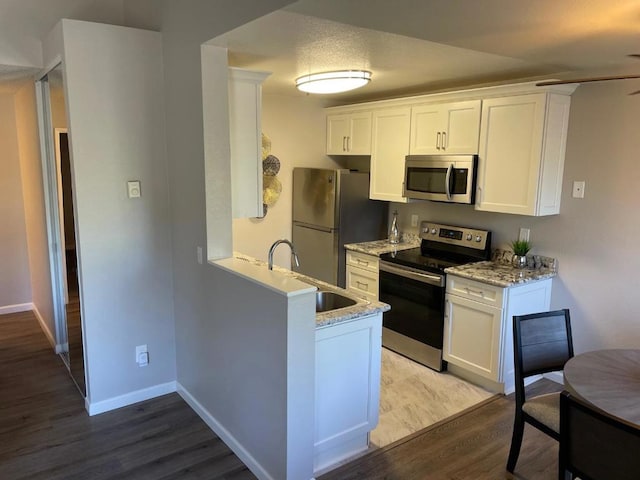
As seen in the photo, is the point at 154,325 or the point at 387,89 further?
the point at 387,89

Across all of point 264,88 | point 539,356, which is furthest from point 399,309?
point 264,88

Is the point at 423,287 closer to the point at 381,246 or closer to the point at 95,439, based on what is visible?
the point at 381,246

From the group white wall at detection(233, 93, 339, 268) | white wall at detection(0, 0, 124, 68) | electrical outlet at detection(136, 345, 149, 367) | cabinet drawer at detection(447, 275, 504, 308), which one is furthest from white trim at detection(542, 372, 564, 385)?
white wall at detection(0, 0, 124, 68)

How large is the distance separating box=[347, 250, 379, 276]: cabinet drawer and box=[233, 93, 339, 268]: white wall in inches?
33.4

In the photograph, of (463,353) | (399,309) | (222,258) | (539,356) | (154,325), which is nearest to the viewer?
(539,356)

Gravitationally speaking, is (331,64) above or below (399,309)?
above

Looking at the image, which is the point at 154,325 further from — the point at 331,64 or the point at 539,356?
the point at 539,356

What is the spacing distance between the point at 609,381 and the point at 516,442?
74 cm

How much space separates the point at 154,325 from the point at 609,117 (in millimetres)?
3459

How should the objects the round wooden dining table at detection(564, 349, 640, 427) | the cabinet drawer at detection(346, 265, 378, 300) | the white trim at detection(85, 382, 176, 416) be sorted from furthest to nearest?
the cabinet drawer at detection(346, 265, 378, 300)
the white trim at detection(85, 382, 176, 416)
the round wooden dining table at detection(564, 349, 640, 427)

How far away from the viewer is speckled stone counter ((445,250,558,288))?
3.34 metres

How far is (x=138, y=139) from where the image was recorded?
3.06m

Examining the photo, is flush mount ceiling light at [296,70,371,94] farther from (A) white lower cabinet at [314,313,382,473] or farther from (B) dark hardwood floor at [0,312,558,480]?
(B) dark hardwood floor at [0,312,558,480]

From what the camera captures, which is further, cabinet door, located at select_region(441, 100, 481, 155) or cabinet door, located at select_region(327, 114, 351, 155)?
cabinet door, located at select_region(327, 114, 351, 155)
